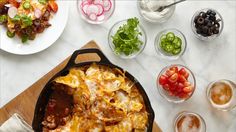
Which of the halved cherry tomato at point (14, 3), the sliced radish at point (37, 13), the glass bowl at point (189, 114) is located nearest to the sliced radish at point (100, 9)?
the sliced radish at point (37, 13)

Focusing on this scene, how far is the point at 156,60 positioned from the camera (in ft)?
8.30

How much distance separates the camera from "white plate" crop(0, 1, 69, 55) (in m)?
2.47

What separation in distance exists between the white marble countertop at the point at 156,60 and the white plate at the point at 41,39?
0.06 metres

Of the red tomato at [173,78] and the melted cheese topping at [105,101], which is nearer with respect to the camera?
the melted cheese topping at [105,101]

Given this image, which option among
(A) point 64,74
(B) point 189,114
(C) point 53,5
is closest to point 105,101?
(A) point 64,74

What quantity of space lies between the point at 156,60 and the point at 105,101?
1.28 ft

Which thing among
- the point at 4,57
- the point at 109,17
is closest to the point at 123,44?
the point at 109,17

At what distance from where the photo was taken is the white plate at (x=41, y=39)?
2.47 m

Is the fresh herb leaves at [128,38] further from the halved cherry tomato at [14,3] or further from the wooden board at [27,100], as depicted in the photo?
the halved cherry tomato at [14,3]

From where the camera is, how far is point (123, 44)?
2.46 m

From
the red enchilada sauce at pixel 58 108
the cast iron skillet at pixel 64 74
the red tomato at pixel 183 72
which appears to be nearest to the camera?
the cast iron skillet at pixel 64 74

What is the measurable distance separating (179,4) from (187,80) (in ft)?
1.22

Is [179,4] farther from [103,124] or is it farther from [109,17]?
[103,124]

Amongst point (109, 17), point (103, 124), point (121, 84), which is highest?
point (109, 17)
